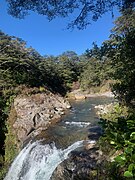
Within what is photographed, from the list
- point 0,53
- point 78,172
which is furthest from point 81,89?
point 78,172

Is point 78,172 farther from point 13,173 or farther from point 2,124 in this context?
point 2,124

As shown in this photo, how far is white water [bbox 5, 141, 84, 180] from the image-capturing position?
8.27 metres

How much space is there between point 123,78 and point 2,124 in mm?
10216

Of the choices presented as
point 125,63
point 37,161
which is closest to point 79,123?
point 37,161

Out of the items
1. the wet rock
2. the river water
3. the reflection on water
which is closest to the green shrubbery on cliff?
the wet rock

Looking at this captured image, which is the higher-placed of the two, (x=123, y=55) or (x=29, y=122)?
(x=123, y=55)

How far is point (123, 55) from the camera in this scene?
460 cm

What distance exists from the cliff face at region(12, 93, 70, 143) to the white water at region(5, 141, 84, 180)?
4.75 ft

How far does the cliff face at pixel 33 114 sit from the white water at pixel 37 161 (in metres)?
1.45

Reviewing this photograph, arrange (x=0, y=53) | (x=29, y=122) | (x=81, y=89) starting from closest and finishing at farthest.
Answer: (x=29, y=122) < (x=0, y=53) < (x=81, y=89)

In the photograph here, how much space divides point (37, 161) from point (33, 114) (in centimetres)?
483

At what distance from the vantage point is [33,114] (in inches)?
530

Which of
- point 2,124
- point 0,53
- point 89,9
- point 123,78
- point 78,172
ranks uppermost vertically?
point 0,53

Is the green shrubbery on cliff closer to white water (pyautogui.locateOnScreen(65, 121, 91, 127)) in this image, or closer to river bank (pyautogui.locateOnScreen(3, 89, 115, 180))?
river bank (pyautogui.locateOnScreen(3, 89, 115, 180))
